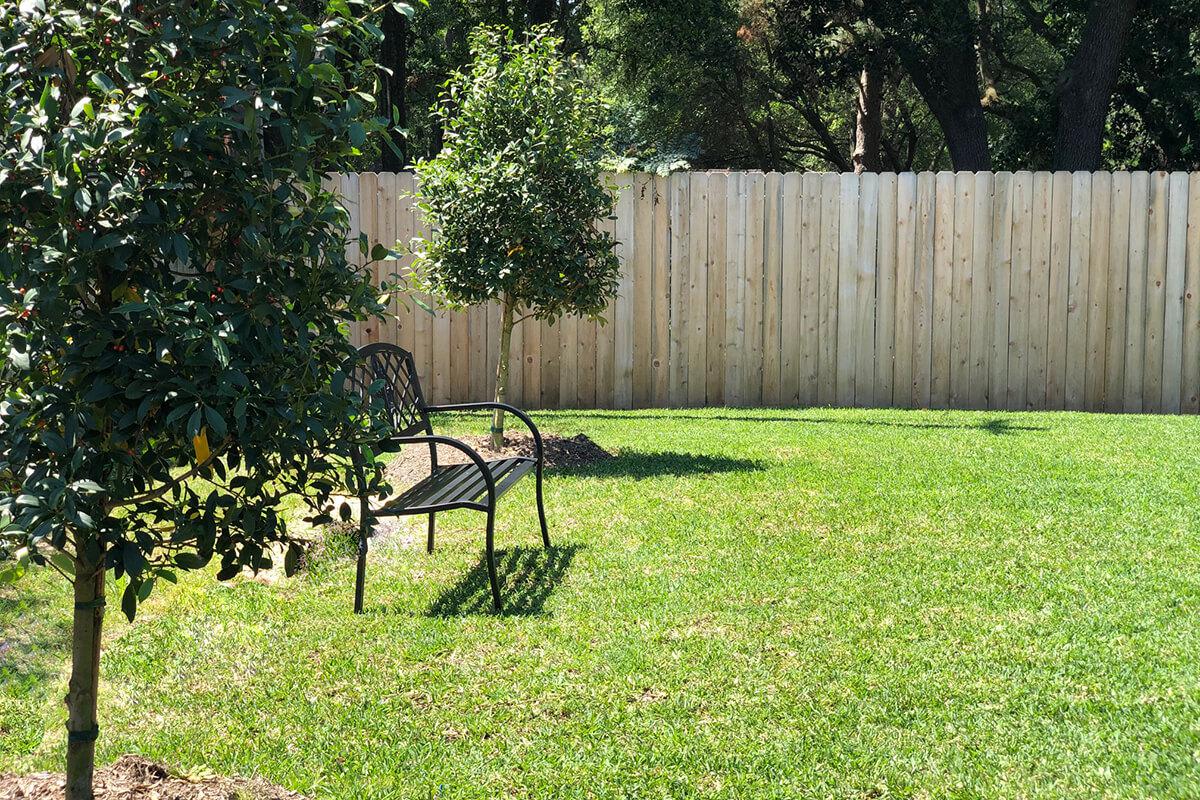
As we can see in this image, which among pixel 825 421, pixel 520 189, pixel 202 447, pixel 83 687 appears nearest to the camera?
pixel 202 447

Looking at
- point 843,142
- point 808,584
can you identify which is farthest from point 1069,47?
point 808,584

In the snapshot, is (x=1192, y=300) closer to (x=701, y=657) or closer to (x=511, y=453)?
(x=511, y=453)

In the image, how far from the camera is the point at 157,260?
7.57ft

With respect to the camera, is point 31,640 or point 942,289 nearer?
point 31,640

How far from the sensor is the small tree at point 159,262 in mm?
2090

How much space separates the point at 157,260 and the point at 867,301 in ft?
27.8

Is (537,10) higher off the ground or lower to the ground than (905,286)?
higher

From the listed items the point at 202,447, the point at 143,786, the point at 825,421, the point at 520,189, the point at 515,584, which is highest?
the point at 520,189

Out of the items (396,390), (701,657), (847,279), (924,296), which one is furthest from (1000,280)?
(701,657)

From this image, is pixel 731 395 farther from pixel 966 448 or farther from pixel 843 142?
pixel 843 142

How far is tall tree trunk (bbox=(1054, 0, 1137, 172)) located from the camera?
1315 cm

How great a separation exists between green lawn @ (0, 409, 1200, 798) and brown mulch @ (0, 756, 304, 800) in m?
0.13

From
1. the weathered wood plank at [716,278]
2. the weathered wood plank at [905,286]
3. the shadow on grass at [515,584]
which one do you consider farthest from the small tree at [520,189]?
the weathered wood plank at [905,286]

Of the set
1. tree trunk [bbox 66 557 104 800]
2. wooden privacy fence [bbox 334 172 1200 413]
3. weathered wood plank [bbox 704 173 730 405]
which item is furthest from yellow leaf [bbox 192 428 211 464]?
weathered wood plank [bbox 704 173 730 405]
